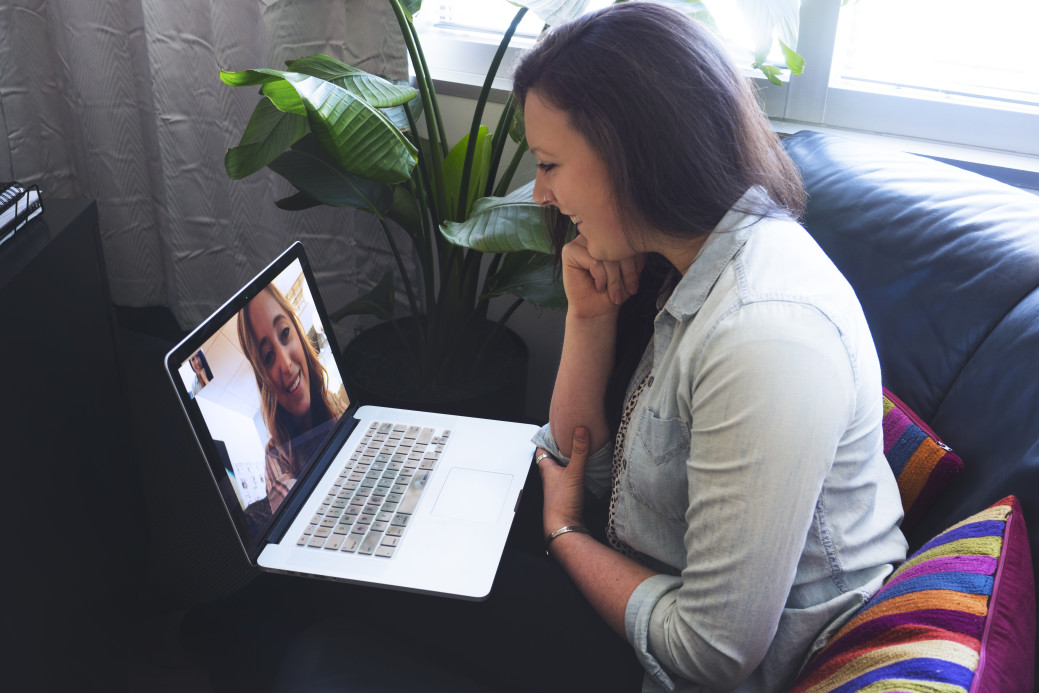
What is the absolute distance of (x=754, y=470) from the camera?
2.22 feet

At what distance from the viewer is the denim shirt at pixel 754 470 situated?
679 millimetres

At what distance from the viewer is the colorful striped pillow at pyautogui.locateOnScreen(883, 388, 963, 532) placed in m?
0.86

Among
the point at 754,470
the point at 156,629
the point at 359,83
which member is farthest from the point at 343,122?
the point at 156,629

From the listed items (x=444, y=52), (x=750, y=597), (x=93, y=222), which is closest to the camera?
(x=750, y=597)

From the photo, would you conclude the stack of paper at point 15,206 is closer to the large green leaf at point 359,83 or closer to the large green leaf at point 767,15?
the large green leaf at point 359,83

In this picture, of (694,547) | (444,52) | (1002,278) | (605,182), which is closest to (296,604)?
(694,547)

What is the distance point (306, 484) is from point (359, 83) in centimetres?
62

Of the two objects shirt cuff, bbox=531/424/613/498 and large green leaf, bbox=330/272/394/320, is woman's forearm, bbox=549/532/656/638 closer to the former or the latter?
shirt cuff, bbox=531/424/613/498

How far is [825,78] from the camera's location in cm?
157

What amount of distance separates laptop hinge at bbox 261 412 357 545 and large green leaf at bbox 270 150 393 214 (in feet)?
1.36

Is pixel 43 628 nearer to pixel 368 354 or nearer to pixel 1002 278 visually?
pixel 368 354

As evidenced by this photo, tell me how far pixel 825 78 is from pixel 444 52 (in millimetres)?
818

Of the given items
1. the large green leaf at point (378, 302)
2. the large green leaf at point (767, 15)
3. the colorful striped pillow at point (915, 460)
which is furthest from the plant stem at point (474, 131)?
the colorful striped pillow at point (915, 460)

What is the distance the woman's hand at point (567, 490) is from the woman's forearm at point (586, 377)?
24 millimetres
